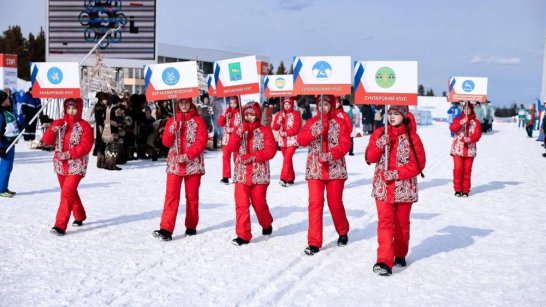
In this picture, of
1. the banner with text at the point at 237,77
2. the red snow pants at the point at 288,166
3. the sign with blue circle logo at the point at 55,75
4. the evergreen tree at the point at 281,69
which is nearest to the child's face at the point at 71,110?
the sign with blue circle logo at the point at 55,75

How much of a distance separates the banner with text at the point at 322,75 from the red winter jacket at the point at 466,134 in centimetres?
488

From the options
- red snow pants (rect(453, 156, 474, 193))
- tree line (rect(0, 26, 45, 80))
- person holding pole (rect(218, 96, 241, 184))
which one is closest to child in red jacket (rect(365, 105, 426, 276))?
person holding pole (rect(218, 96, 241, 184))

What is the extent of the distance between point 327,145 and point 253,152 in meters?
0.91

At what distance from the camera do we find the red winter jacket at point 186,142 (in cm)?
749

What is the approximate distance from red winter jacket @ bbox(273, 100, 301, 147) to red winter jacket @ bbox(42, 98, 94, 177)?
17.3ft

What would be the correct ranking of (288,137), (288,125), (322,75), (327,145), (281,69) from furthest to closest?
1. (281,69)
2. (288,137)
3. (288,125)
4. (322,75)
5. (327,145)

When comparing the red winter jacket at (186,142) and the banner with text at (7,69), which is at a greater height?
the banner with text at (7,69)

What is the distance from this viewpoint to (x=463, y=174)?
38.8 feet

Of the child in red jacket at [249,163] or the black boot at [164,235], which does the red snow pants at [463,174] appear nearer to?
the child in red jacket at [249,163]

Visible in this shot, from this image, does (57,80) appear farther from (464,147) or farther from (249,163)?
(464,147)

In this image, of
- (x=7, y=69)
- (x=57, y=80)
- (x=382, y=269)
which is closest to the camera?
(x=382, y=269)

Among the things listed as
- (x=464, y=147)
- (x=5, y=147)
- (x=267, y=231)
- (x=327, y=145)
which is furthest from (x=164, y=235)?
(x=464, y=147)

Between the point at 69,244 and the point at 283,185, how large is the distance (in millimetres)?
5960

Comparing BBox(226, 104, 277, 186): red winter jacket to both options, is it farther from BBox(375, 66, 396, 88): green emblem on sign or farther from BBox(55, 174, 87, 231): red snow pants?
BBox(55, 174, 87, 231): red snow pants
